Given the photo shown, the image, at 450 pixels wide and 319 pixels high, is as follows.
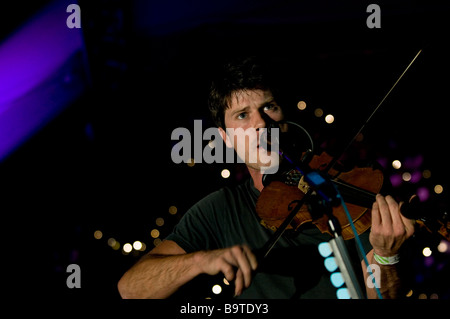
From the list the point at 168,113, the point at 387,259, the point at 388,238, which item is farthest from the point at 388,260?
the point at 168,113

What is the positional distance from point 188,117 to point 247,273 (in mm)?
2012

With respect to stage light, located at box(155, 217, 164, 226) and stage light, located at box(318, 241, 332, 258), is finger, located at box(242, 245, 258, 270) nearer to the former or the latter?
stage light, located at box(318, 241, 332, 258)

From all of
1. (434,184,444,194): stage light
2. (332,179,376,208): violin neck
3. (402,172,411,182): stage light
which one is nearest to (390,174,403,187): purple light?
(402,172,411,182): stage light

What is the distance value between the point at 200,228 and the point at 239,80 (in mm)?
943

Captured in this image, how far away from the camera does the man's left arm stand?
1502 millimetres

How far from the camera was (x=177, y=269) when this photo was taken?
5.42ft

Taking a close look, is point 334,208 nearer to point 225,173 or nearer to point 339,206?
point 339,206

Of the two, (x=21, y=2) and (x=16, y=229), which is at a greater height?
(x=21, y=2)

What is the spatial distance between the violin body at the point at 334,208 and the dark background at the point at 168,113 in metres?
0.89

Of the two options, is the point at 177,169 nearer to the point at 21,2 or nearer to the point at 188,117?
the point at 188,117
